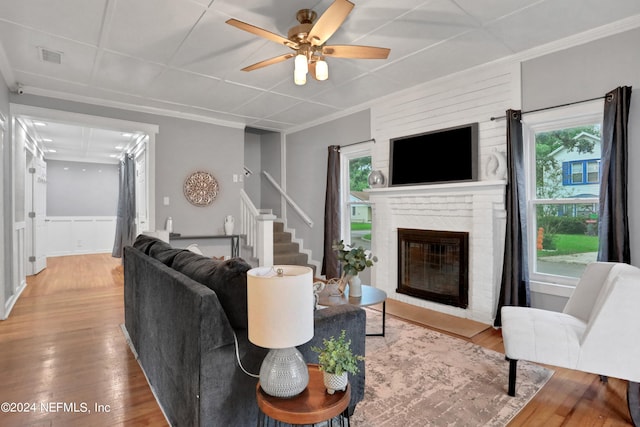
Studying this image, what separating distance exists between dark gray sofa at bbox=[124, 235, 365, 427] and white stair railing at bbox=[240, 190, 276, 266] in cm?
219

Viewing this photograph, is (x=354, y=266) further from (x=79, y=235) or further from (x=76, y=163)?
(x=76, y=163)

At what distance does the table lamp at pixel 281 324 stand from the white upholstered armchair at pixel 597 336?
62.6 inches

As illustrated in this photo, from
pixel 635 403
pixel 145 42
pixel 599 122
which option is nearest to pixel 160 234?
pixel 145 42

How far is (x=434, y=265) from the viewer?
3963mm

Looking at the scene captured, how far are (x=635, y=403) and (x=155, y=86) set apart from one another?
16.4 ft

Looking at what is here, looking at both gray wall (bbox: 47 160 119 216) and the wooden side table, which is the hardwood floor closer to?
the wooden side table

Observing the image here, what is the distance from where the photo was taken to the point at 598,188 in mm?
2904

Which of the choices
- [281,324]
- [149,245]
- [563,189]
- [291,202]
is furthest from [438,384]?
[291,202]

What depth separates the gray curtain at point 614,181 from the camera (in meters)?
2.55

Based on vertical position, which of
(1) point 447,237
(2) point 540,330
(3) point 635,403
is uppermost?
(1) point 447,237

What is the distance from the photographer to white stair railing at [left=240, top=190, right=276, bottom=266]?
14.2 ft

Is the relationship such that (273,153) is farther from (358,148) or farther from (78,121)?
(78,121)

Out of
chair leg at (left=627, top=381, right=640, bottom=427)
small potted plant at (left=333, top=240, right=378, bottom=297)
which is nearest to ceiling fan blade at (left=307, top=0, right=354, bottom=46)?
small potted plant at (left=333, top=240, right=378, bottom=297)

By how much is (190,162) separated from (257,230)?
1557mm
